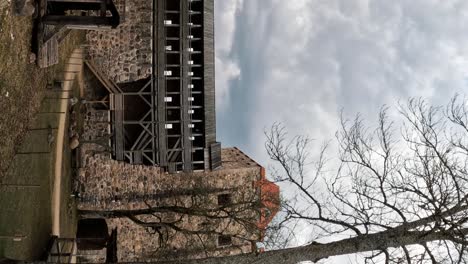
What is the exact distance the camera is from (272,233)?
1658 centimetres

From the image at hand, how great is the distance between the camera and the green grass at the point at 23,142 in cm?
1036

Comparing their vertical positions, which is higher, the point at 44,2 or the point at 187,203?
the point at 44,2

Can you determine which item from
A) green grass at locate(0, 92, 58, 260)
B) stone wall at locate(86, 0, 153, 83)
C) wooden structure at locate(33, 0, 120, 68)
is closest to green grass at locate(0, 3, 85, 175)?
wooden structure at locate(33, 0, 120, 68)

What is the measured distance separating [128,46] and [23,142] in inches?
338

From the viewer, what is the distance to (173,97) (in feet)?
66.9

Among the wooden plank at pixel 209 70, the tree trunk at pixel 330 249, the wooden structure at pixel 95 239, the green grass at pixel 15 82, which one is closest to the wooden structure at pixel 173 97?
the wooden plank at pixel 209 70

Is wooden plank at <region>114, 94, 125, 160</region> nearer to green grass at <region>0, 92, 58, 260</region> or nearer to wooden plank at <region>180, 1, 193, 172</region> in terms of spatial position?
wooden plank at <region>180, 1, 193, 172</region>

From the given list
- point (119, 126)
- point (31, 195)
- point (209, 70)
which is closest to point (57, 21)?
point (31, 195)

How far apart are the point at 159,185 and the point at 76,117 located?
443 cm

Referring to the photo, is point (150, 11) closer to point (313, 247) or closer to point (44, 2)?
point (44, 2)

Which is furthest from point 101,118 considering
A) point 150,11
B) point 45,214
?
point 45,214

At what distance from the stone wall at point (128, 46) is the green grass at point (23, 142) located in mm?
3572

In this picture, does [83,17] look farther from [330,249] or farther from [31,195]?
[330,249]

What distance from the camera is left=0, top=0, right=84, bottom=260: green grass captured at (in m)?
10.4
